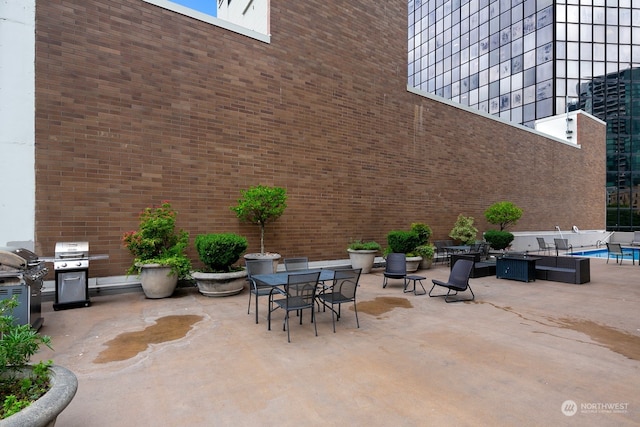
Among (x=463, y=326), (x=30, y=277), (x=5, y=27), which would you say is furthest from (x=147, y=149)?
(x=463, y=326)

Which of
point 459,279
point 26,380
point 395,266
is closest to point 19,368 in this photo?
point 26,380

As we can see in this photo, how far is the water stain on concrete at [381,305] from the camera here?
6.16m

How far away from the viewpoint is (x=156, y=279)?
6.99m

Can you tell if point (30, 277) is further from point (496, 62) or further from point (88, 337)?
point (496, 62)

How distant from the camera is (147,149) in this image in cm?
782

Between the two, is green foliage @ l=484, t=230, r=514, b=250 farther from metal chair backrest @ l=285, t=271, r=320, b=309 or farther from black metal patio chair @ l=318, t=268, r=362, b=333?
metal chair backrest @ l=285, t=271, r=320, b=309

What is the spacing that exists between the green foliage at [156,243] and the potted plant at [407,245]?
6154 mm

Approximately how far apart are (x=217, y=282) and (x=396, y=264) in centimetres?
423

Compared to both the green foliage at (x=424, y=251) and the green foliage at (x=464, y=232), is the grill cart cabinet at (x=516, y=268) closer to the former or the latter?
the green foliage at (x=424, y=251)

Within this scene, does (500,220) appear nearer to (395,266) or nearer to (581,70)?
(395,266)

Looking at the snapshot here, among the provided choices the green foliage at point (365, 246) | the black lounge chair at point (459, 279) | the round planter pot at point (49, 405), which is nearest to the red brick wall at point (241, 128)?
the green foliage at point (365, 246)

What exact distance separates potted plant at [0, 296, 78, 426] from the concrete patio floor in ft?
2.29

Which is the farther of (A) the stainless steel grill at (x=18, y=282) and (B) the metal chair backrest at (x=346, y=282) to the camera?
(B) the metal chair backrest at (x=346, y=282)

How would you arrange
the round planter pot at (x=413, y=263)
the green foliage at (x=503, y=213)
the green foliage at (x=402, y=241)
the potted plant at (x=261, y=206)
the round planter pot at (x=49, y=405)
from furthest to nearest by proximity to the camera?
the green foliage at (x=503, y=213)
the round planter pot at (x=413, y=263)
the green foliage at (x=402, y=241)
the potted plant at (x=261, y=206)
the round planter pot at (x=49, y=405)
